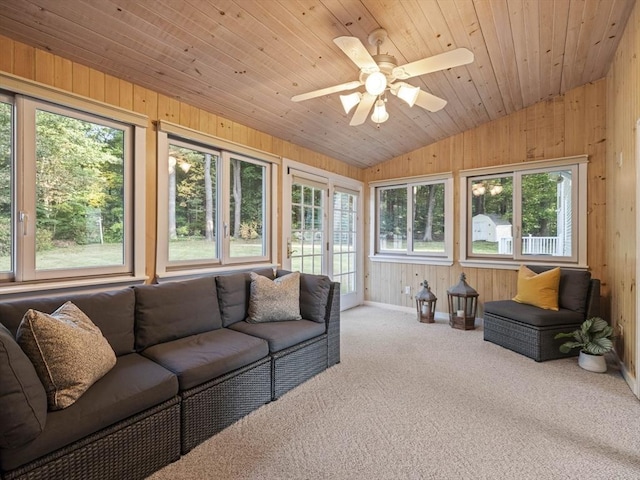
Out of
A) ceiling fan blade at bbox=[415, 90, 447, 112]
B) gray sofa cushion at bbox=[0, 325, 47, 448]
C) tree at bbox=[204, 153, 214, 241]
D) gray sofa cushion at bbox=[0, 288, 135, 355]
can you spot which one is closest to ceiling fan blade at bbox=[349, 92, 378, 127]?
ceiling fan blade at bbox=[415, 90, 447, 112]

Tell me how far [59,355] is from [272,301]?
1.56m

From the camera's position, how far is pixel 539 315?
3.20 m

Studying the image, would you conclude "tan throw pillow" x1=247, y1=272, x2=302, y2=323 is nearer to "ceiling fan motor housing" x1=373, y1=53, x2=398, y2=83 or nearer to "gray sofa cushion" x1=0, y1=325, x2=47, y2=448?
"gray sofa cushion" x1=0, y1=325, x2=47, y2=448

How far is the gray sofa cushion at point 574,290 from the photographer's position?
3365mm

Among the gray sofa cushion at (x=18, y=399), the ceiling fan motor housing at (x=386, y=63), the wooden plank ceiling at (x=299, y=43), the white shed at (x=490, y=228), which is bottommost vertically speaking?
the gray sofa cushion at (x=18, y=399)

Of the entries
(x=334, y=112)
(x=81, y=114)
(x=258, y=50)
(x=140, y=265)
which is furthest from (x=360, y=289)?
(x=81, y=114)

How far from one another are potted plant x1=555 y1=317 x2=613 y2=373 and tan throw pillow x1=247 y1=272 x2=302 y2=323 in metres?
2.58

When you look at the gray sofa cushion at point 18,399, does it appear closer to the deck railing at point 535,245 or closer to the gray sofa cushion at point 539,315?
the gray sofa cushion at point 539,315

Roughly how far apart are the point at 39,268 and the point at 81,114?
1134mm

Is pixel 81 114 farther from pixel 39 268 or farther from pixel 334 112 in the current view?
pixel 334 112

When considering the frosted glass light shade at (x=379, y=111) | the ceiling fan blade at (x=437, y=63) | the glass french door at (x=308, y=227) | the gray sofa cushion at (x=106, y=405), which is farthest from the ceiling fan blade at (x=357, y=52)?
the glass french door at (x=308, y=227)

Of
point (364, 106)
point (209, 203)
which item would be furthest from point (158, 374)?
point (364, 106)

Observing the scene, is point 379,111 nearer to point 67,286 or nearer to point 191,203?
point 191,203

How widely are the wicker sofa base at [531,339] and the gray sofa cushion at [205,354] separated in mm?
2632
